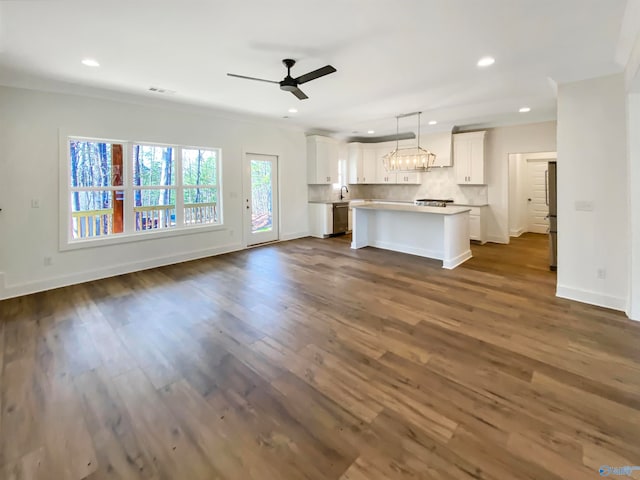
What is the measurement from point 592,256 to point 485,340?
2.01 meters

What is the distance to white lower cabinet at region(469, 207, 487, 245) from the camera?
7.11 meters

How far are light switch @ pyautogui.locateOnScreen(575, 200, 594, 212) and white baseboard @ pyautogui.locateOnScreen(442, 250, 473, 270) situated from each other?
1.88 m

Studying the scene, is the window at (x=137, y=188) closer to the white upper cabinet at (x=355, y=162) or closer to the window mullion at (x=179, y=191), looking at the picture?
the window mullion at (x=179, y=191)

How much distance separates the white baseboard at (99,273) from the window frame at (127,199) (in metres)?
0.39

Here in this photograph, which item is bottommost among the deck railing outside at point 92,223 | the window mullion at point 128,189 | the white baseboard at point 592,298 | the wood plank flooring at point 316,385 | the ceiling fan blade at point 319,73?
the wood plank flooring at point 316,385

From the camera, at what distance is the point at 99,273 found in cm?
475

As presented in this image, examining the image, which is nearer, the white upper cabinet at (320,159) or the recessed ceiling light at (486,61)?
the recessed ceiling light at (486,61)

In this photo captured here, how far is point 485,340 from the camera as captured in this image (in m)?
2.79

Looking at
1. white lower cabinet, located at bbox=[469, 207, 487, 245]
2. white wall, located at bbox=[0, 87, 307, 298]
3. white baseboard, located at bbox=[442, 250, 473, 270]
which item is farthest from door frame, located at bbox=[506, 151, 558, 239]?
white wall, located at bbox=[0, 87, 307, 298]

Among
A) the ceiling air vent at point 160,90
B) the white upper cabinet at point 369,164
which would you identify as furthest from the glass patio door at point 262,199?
the white upper cabinet at point 369,164

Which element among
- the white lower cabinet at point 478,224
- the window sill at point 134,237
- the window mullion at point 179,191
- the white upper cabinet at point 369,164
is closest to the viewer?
the window sill at point 134,237

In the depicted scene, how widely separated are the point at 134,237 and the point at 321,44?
4116 mm

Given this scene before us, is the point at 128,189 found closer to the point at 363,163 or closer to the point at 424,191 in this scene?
the point at 363,163

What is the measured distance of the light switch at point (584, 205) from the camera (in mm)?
3580
